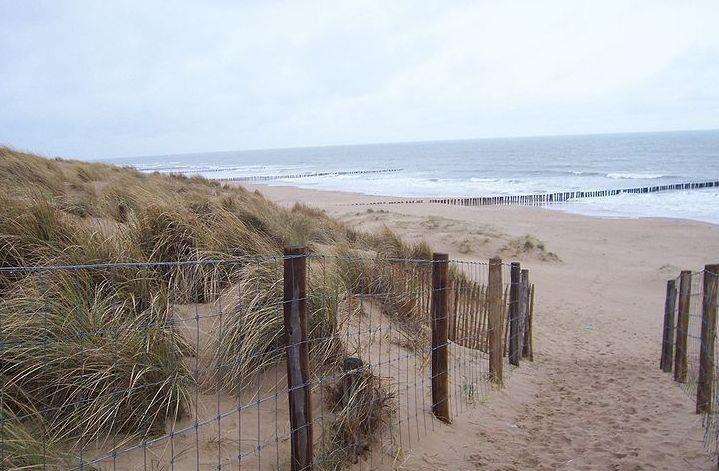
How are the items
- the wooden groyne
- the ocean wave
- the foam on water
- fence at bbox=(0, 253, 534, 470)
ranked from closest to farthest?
fence at bbox=(0, 253, 534, 470) → the foam on water → the wooden groyne → the ocean wave

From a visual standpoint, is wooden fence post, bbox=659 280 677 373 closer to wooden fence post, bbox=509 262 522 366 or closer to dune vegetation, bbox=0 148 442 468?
wooden fence post, bbox=509 262 522 366

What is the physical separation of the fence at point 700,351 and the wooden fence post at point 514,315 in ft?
6.50

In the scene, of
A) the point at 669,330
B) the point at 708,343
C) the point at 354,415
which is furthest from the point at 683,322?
the point at 354,415

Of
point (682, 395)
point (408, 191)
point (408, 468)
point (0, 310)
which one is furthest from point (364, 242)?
point (408, 191)

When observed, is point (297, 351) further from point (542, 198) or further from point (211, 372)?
point (542, 198)

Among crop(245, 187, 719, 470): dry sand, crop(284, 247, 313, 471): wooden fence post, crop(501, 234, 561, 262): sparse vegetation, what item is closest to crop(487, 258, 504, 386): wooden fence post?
crop(245, 187, 719, 470): dry sand

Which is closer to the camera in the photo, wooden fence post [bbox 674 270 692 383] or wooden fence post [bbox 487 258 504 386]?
wooden fence post [bbox 487 258 504 386]

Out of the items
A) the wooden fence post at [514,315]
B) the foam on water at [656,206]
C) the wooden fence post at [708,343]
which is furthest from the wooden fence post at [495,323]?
the foam on water at [656,206]

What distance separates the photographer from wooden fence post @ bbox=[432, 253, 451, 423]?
18.3ft

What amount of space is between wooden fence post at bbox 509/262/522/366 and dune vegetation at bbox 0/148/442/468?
1530 millimetres

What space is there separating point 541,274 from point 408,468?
481 inches

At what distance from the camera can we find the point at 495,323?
23.4 ft

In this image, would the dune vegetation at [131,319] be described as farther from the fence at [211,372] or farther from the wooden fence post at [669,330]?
the wooden fence post at [669,330]

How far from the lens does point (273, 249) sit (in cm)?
755
